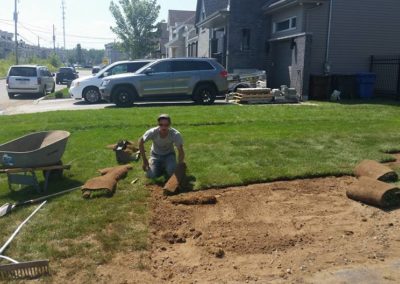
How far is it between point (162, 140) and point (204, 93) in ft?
35.4

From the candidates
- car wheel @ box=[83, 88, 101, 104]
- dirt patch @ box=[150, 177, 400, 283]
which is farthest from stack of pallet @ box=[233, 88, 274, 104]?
dirt patch @ box=[150, 177, 400, 283]

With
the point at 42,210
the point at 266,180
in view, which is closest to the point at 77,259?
the point at 42,210

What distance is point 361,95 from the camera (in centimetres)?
1825

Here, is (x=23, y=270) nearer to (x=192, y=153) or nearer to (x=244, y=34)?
(x=192, y=153)

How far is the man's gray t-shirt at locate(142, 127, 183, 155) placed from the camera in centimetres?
649

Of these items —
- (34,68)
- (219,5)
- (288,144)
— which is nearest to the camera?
(288,144)

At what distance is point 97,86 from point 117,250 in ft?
52.9

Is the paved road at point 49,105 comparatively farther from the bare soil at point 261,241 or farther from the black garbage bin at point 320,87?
the bare soil at point 261,241

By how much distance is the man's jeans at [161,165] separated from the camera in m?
6.53

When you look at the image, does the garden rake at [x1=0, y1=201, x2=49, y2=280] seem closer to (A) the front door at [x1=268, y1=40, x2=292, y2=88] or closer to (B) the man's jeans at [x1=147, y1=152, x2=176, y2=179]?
(B) the man's jeans at [x1=147, y1=152, x2=176, y2=179]

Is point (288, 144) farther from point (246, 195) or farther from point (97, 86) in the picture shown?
A: point (97, 86)

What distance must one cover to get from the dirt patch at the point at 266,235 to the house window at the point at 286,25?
14.8m

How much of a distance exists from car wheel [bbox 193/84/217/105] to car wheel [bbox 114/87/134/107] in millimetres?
2522

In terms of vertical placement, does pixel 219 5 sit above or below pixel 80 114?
above
